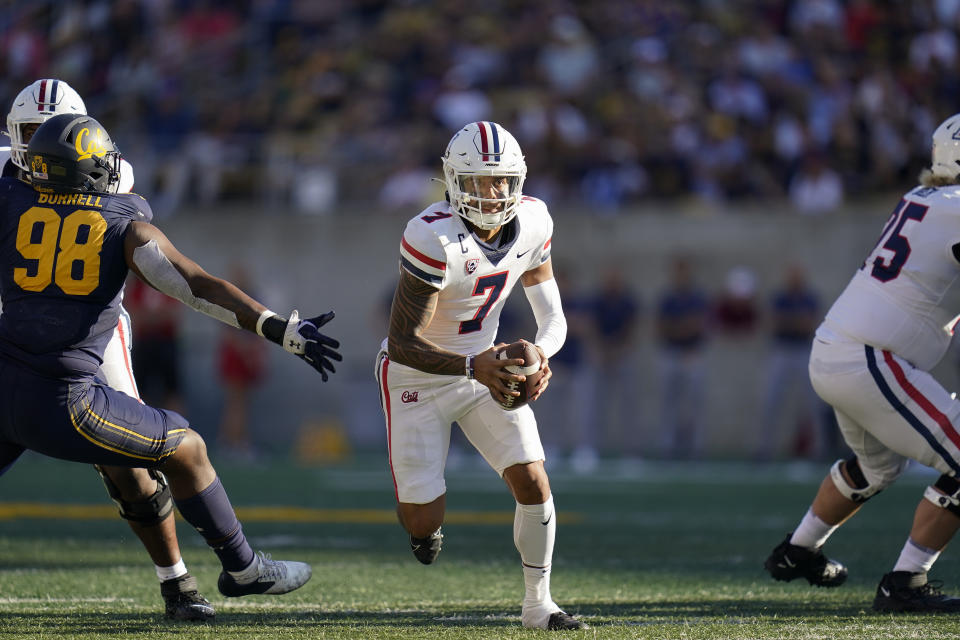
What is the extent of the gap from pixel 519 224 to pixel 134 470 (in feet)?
5.30

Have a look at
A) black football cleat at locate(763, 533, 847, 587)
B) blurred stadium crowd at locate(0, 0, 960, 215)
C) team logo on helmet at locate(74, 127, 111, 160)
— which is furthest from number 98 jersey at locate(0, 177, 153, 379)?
blurred stadium crowd at locate(0, 0, 960, 215)

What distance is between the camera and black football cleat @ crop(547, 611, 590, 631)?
427 centimetres

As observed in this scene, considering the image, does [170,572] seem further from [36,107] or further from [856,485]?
[856,485]

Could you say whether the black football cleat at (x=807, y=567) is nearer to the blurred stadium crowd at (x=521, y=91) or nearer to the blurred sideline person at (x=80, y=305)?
the blurred sideline person at (x=80, y=305)

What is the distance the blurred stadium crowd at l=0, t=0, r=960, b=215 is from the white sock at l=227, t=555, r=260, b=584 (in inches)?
368

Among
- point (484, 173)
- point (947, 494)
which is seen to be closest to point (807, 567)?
point (947, 494)

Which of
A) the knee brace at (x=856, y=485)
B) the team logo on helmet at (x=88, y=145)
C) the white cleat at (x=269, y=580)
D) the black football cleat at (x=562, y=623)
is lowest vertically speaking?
the black football cleat at (x=562, y=623)

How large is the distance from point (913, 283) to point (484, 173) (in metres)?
1.61

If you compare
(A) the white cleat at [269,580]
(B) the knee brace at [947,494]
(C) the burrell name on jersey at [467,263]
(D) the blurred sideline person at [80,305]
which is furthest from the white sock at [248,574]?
(B) the knee brace at [947,494]

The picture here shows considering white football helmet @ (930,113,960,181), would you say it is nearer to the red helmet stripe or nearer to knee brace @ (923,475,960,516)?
knee brace @ (923,475,960,516)

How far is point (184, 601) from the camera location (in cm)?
452

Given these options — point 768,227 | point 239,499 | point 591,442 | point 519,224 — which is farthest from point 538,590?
point 768,227

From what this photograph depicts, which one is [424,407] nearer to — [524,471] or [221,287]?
[524,471]

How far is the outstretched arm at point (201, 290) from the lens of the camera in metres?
4.02
